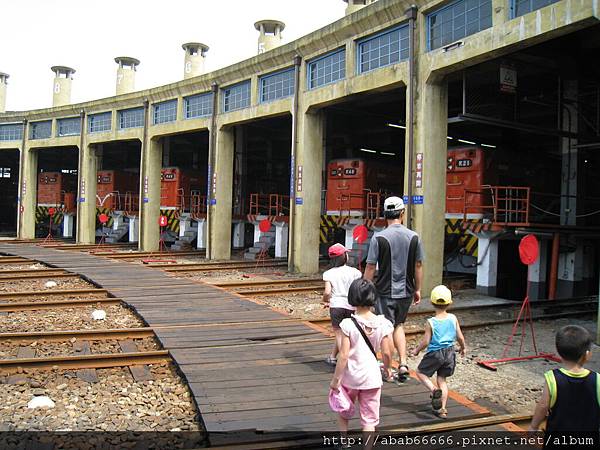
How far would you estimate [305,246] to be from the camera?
635 inches

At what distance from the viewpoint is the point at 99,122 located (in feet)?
82.5

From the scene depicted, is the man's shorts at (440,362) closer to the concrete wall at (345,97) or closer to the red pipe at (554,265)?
the concrete wall at (345,97)

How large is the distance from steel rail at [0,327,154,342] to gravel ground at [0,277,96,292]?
15.6 feet

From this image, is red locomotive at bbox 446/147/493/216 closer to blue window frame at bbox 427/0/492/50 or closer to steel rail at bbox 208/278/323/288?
blue window frame at bbox 427/0/492/50

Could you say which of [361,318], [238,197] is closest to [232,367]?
[361,318]

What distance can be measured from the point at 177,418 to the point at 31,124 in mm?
28158

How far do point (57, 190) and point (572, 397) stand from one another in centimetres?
3180

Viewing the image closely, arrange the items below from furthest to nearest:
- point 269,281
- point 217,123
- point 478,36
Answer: point 217,123, point 269,281, point 478,36

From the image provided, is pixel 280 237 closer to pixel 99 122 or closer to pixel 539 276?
pixel 539 276

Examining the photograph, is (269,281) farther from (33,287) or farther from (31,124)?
(31,124)

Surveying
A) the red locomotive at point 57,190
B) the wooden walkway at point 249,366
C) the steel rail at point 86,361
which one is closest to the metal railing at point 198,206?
the red locomotive at point 57,190

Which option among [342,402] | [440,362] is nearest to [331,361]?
[440,362]

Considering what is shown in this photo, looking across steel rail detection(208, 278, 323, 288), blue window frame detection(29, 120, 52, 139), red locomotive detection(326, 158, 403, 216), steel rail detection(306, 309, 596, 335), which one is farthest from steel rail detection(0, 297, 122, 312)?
blue window frame detection(29, 120, 52, 139)

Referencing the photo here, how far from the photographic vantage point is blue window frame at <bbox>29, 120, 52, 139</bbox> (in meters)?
27.3
